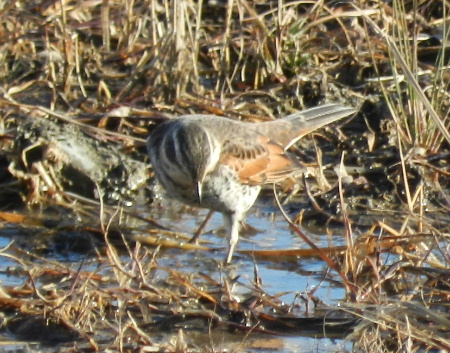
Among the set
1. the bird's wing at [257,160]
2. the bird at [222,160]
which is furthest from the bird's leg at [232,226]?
the bird's wing at [257,160]

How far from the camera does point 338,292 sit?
6191 millimetres

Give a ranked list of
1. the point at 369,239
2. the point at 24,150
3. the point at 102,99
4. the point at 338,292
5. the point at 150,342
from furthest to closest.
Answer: the point at 102,99 → the point at 24,150 → the point at 338,292 → the point at 369,239 → the point at 150,342

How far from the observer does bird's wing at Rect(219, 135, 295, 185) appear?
7445 mm

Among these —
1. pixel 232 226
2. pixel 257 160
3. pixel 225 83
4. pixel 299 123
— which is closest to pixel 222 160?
pixel 257 160

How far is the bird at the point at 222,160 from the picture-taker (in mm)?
6956

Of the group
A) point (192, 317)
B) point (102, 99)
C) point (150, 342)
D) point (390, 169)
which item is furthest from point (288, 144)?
point (150, 342)

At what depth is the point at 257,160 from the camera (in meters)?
7.66

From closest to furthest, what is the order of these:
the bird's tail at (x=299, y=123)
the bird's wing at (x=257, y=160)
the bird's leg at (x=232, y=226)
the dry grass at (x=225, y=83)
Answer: the bird's leg at (x=232, y=226) → the bird's wing at (x=257, y=160) → the dry grass at (x=225, y=83) → the bird's tail at (x=299, y=123)

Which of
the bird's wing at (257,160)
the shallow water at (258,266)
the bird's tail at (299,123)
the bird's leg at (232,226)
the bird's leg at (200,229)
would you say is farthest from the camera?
the bird's tail at (299,123)

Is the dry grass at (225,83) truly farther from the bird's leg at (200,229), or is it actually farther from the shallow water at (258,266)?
the bird's leg at (200,229)

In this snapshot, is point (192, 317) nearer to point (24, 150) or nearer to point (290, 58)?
point (24, 150)

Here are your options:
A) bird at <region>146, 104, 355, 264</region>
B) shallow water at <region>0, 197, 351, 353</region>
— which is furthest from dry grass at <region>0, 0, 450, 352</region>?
bird at <region>146, 104, 355, 264</region>

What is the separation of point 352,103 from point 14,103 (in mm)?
2838

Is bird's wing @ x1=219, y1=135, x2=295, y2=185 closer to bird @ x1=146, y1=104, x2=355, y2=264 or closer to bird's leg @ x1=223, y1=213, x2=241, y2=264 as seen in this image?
bird @ x1=146, y1=104, x2=355, y2=264
